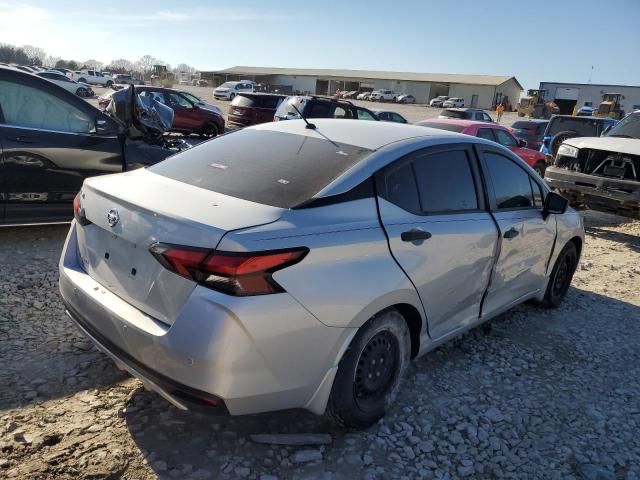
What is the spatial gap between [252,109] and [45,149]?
13.2 metres

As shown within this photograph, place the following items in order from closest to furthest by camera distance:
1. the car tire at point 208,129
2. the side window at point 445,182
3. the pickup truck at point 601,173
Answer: the side window at point 445,182 → the pickup truck at point 601,173 → the car tire at point 208,129

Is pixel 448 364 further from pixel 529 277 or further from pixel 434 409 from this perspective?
pixel 529 277

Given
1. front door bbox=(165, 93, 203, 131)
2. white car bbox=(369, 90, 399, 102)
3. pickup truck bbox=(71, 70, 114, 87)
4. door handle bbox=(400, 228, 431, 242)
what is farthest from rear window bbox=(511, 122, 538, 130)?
white car bbox=(369, 90, 399, 102)

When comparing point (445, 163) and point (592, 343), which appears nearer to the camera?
point (445, 163)

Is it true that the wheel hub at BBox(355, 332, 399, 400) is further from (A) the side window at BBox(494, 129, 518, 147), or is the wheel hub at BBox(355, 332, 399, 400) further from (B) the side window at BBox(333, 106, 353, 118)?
(B) the side window at BBox(333, 106, 353, 118)

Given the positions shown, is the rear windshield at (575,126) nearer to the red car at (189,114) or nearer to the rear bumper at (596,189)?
the rear bumper at (596,189)

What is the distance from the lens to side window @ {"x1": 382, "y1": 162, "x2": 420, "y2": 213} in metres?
2.86

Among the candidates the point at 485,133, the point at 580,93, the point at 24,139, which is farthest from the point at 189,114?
the point at 580,93

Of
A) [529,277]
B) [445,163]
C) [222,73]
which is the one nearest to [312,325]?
[445,163]

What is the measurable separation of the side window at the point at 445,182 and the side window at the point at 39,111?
3842mm

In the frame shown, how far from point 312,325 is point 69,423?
4.66ft

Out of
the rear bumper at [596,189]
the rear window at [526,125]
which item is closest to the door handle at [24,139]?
the rear bumper at [596,189]

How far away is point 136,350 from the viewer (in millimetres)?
2365

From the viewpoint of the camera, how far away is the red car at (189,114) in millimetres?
16516
